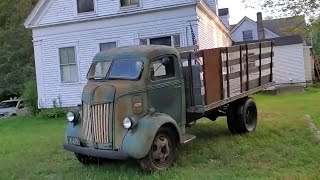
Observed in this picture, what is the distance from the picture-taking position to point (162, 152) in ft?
25.3

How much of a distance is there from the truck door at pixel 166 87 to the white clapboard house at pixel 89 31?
952cm

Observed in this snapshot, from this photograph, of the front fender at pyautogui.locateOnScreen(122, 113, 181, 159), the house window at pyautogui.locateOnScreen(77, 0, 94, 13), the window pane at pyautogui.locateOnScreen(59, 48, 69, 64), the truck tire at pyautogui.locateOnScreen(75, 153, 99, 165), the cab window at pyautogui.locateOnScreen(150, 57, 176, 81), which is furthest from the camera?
the window pane at pyautogui.locateOnScreen(59, 48, 69, 64)

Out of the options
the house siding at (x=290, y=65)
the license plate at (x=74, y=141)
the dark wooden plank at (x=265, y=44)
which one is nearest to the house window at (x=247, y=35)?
the house siding at (x=290, y=65)

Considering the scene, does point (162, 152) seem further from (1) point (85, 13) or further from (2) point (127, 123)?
(1) point (85, 13)

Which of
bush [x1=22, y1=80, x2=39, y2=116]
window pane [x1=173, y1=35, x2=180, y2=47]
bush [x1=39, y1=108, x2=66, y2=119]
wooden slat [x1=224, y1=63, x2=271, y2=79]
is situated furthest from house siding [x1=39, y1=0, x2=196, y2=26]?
wooden slat [x1=224, y1=63, x2=271, y2=79]

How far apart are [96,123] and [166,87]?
1508mm

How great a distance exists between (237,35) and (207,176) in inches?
1696

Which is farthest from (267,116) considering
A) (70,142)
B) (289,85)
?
(289,85)

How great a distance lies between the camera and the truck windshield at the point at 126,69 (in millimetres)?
7992

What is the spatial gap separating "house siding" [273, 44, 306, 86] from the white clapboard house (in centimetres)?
961

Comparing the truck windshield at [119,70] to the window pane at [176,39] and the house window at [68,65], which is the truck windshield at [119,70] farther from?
the house window at [68,65]

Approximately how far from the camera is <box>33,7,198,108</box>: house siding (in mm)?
18344

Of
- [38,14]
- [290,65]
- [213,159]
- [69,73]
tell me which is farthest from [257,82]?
[290,65]

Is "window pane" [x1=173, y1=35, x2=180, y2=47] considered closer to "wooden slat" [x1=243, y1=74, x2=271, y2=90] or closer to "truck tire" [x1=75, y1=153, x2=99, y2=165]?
"wooden slat" [x1=243, y1=74, x2=271, y2=90]
